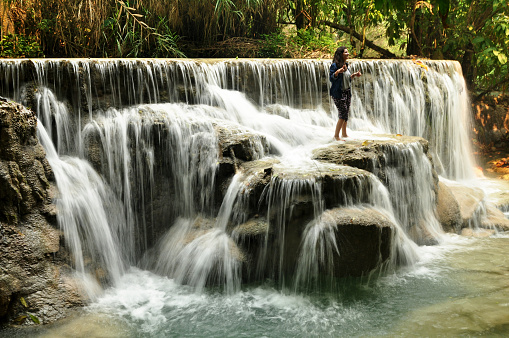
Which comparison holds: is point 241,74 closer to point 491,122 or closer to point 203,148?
point 203,148

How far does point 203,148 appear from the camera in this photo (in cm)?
674

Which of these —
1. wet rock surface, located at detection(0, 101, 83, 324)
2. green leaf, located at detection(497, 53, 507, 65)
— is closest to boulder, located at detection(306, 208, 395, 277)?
wet rock surface, located at detection(0, 101, 83, 324)

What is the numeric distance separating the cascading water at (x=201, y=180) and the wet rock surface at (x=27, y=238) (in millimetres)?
291

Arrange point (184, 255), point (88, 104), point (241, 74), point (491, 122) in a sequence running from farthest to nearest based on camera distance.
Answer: point (491, 122) < point (241, 74) < point (88, 104) < point (184, 255)

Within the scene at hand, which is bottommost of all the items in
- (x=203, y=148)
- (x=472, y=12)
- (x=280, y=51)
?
(x=203, y=148)

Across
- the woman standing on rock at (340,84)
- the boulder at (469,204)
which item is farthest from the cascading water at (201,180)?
the boulder at (469,204)

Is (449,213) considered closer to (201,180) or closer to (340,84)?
(340,84)

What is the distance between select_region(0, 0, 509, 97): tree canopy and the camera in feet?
30.7

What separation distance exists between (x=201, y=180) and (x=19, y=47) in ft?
16.2

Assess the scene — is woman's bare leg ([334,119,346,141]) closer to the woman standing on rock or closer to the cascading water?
the woman standing on rock

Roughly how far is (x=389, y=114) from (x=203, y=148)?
495cm

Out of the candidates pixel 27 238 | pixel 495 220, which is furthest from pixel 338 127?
pixel 27 238

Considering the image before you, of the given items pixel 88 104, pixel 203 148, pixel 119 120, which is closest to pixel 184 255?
pixel 203 148

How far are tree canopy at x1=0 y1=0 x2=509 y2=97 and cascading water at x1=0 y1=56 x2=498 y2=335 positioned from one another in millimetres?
2417
